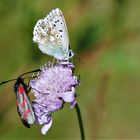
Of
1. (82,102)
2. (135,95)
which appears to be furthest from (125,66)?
(135,95)

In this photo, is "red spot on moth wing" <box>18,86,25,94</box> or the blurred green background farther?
the blurred green background

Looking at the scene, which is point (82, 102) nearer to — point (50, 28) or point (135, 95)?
point (135, 95)

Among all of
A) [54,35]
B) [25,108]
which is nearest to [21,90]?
[25,108]

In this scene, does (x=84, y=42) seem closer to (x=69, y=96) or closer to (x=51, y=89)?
(x=51, y=89)

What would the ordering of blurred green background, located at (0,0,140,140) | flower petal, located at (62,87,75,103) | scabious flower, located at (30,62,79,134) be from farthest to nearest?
blurred green background, located at (0,0,140,140) < scabious flower, located at (30,62,79,134) < flower petal, located at (62,87,75,103)

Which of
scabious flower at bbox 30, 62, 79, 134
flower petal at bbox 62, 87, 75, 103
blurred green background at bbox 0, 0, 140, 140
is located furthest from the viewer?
blurred green background at bbox 0, 0, 140, 140

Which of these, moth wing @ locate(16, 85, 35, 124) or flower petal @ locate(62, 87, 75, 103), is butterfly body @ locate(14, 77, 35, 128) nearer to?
moth wing @ locate(16, 85, 35, 124)

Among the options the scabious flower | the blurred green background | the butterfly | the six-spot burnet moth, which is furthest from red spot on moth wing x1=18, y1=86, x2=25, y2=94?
the blurred green background

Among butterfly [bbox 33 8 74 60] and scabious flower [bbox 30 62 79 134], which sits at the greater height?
butterfly [bbox 33 8 74 60]
